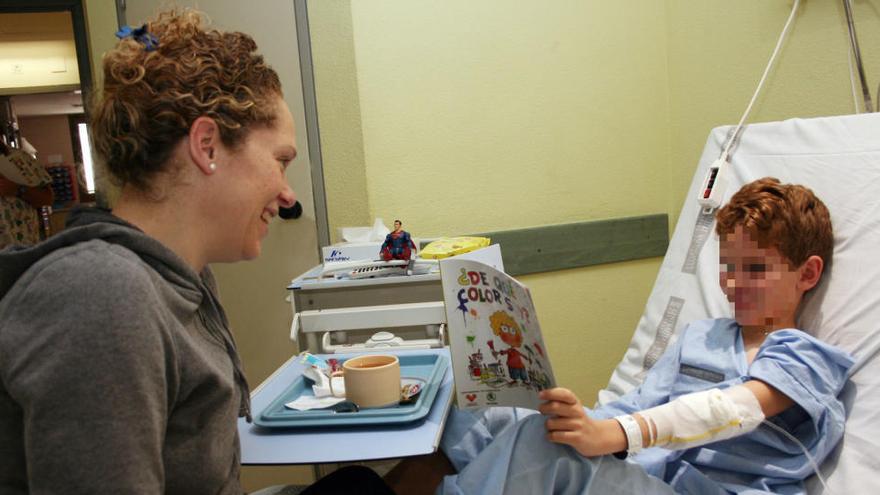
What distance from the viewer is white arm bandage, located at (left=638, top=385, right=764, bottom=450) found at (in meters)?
1.11

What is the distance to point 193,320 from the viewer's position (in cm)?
89

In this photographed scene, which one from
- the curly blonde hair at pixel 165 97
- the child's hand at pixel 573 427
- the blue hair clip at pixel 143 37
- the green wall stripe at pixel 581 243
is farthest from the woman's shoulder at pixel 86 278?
the green wall stripe at pixel 581 243

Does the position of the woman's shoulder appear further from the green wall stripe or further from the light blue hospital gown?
the green wall stripe

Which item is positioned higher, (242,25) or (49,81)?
(49,81)

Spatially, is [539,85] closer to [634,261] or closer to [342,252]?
[634,261]

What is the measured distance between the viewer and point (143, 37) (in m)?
0.85

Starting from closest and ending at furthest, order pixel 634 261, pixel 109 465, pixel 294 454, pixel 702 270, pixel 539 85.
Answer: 1. pixel 109 465
2. pixel 294 454
3. pixel 702 270
4. pixel 539 85
5. pixel 634 261

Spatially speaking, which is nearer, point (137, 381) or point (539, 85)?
point (137, 381)

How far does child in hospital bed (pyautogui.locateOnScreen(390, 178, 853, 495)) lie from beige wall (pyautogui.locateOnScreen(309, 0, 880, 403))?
99cm

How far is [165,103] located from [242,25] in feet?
5.15

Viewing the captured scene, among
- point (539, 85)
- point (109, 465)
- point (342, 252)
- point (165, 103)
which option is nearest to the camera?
point (109, 465)

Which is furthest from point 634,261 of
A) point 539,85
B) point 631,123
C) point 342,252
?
point 342,252

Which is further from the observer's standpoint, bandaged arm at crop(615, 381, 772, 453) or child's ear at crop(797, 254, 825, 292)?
child's ear at crop(797, 254, 825, 292)

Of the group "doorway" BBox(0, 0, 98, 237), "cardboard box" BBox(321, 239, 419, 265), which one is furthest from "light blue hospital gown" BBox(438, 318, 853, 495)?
"doorway" BBox(0, 0, 98, 237)
